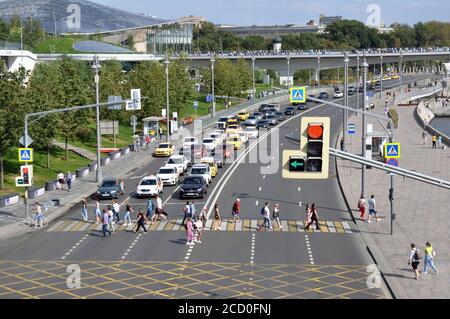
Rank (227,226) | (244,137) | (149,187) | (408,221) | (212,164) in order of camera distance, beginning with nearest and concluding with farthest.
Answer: (227,226) < (408,221) < (149,187) < (212,164) < (244,137)

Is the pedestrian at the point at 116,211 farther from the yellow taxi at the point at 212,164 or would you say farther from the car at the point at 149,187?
the yellow taxi at the point at 212,164

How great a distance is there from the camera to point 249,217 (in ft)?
139

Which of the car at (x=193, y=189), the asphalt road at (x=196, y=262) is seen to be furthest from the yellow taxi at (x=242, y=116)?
the asphalt road at (x=196, y=262)

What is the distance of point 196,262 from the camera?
32.0m

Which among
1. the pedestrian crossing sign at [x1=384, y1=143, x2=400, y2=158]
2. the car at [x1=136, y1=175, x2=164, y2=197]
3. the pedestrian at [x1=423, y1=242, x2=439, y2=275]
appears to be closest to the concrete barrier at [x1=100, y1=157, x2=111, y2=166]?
the car at [x1=136, y1=175, x2=164, y2=197]

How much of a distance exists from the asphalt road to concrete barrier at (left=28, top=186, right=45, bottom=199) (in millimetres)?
4130

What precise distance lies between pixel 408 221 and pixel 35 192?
74.1 ft

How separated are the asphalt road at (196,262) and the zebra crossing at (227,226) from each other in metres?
0.36

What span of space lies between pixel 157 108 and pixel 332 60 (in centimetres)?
8543

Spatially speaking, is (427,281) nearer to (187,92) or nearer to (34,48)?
(187,92)

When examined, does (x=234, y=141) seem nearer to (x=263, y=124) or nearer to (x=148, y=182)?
(x=263, y=124)

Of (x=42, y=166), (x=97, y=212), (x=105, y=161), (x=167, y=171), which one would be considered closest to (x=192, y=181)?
(x=167, y=171)

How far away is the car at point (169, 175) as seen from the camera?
53094 millimetres

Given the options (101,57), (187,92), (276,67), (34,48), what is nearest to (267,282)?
(187,92)
